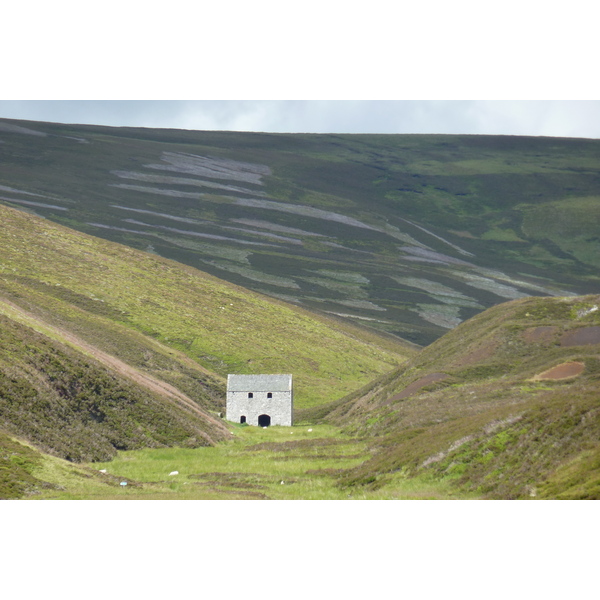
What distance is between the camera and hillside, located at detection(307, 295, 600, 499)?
73.2 feet

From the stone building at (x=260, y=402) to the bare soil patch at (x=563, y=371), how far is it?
29.4m

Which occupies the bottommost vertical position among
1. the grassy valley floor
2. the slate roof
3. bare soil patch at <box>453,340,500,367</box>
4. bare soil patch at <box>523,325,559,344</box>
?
the grassy valley floor

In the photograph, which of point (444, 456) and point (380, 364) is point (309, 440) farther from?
point (380, 364)

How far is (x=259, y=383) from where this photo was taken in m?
73.5

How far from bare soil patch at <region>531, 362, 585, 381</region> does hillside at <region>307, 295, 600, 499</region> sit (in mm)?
77

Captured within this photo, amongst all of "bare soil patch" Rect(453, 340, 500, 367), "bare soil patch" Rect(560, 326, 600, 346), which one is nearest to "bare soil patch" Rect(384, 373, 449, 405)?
"bare soil patch" Rect(453, 340, 500, 367)

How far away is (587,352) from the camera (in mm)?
52219

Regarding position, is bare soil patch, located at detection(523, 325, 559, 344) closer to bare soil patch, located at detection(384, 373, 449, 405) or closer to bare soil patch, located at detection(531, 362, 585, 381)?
bare soil patch, located at detection(384, 373, 449, 405)

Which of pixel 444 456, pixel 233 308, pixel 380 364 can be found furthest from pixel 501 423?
pixel 233 308

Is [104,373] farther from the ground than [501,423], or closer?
farther from the ground

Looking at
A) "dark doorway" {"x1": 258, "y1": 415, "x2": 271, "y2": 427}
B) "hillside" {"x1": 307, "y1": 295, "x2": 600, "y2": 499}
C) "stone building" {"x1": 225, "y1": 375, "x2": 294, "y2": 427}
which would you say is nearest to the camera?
"hillside" {"x1": 307, "y1": 295, "x2": 600, "y2": 499}

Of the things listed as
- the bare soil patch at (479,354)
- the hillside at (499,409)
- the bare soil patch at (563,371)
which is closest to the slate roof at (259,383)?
the hillside at (499,409)

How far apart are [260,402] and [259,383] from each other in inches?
85.8

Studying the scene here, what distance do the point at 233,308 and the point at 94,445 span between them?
81656mm
